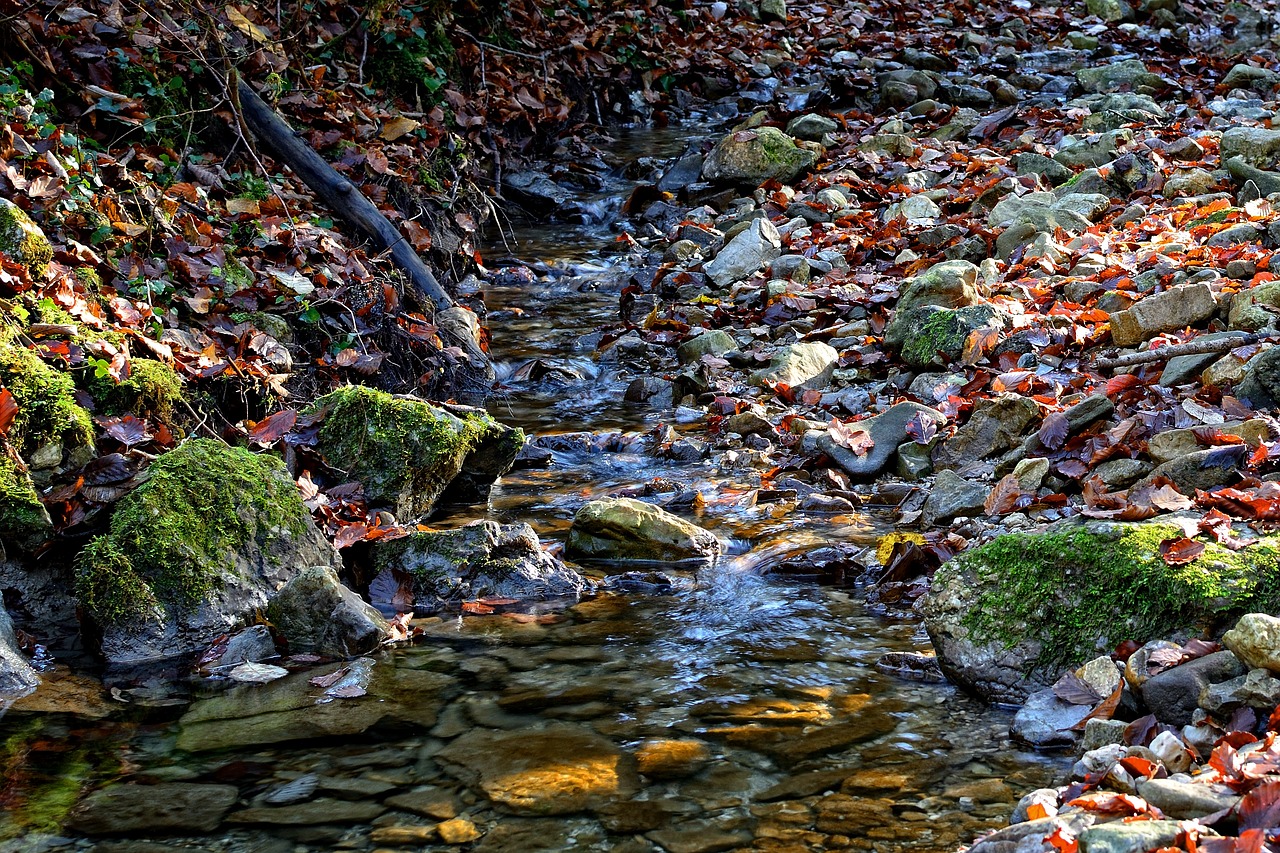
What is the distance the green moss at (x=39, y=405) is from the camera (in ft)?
13.4

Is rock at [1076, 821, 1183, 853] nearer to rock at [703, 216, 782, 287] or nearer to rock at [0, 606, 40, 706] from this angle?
rock at [0, 606, 40, 706]

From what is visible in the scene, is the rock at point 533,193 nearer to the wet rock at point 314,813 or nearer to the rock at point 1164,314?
the rock at point 1164,314

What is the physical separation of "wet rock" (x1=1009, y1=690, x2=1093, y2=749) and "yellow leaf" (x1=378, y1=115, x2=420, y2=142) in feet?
21.4

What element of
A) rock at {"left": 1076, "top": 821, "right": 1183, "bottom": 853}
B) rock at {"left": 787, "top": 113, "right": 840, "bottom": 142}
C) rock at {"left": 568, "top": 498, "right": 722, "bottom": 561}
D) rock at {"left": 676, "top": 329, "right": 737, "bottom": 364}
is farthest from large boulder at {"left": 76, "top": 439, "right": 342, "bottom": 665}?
rock at {"left": 787, "top": 113, "right": 840, "bottom": 142}

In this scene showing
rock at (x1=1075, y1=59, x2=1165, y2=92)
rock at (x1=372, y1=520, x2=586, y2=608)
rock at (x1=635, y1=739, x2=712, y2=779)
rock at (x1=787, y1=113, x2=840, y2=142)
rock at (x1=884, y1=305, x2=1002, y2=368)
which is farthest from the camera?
rock at (x1=1075, y1=59, x2=1165, y2=92)

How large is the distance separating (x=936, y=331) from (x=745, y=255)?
8.15 feet

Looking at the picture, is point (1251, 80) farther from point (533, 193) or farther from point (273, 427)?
point (273, 427)

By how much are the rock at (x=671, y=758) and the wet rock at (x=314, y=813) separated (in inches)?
28.0

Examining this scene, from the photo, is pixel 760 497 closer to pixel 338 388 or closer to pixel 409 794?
pixel 338 388

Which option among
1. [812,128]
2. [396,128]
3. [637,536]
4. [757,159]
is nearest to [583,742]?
[637,536]

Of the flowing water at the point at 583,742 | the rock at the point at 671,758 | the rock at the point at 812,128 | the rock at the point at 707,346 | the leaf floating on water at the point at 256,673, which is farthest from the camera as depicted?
the rock at the point at 812,128

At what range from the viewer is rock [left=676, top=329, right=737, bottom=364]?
6.99 m

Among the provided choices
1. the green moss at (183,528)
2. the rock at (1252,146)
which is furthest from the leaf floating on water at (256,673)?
the rock at (1252,146)

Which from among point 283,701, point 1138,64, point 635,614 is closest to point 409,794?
point 283,701
